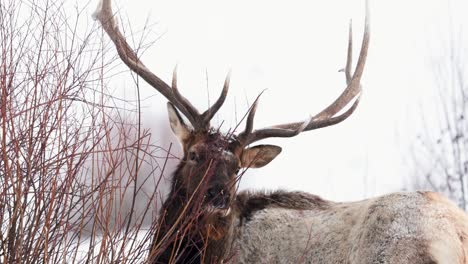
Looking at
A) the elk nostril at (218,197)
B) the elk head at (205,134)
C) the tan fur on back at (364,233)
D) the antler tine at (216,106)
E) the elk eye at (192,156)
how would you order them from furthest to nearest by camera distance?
1. the antler tine at (216,106)
2. the elk eye at (192,156)
3. the elk head at (205,134)
4. the elk nostril at (218,197)
5. the tan fur on back at (364,233)

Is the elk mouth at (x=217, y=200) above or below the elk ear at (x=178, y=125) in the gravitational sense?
below

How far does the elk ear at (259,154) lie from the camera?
18.0ft

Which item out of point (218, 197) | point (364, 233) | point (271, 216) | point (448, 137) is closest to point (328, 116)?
point (271, 216)

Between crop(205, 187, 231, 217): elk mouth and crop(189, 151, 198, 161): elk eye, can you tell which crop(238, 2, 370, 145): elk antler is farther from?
crop(205, 187, 231, 217): elk mouth

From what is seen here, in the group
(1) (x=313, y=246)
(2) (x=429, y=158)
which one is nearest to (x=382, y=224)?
(1) (x=313, y=246)

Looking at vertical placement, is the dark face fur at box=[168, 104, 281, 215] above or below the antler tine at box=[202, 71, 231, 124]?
below

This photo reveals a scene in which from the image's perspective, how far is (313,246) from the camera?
5188 mm

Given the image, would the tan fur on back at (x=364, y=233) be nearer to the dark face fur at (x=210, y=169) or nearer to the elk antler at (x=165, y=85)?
the dark face fur at (x=210, y=169)

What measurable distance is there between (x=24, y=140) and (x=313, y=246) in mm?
2487

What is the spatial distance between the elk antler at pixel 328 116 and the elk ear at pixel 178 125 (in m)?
0.42

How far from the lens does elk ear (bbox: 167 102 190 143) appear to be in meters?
5.43

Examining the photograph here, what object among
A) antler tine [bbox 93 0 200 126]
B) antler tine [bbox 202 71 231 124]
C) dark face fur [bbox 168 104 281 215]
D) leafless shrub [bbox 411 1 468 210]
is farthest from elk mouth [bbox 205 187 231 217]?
leafless shrub [bbox 411 1 468 210]

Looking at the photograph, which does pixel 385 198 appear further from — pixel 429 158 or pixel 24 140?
pixel 429 158

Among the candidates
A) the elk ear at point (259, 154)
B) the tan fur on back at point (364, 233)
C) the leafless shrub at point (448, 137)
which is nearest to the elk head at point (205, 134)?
the elk ear at point (259, 154)
